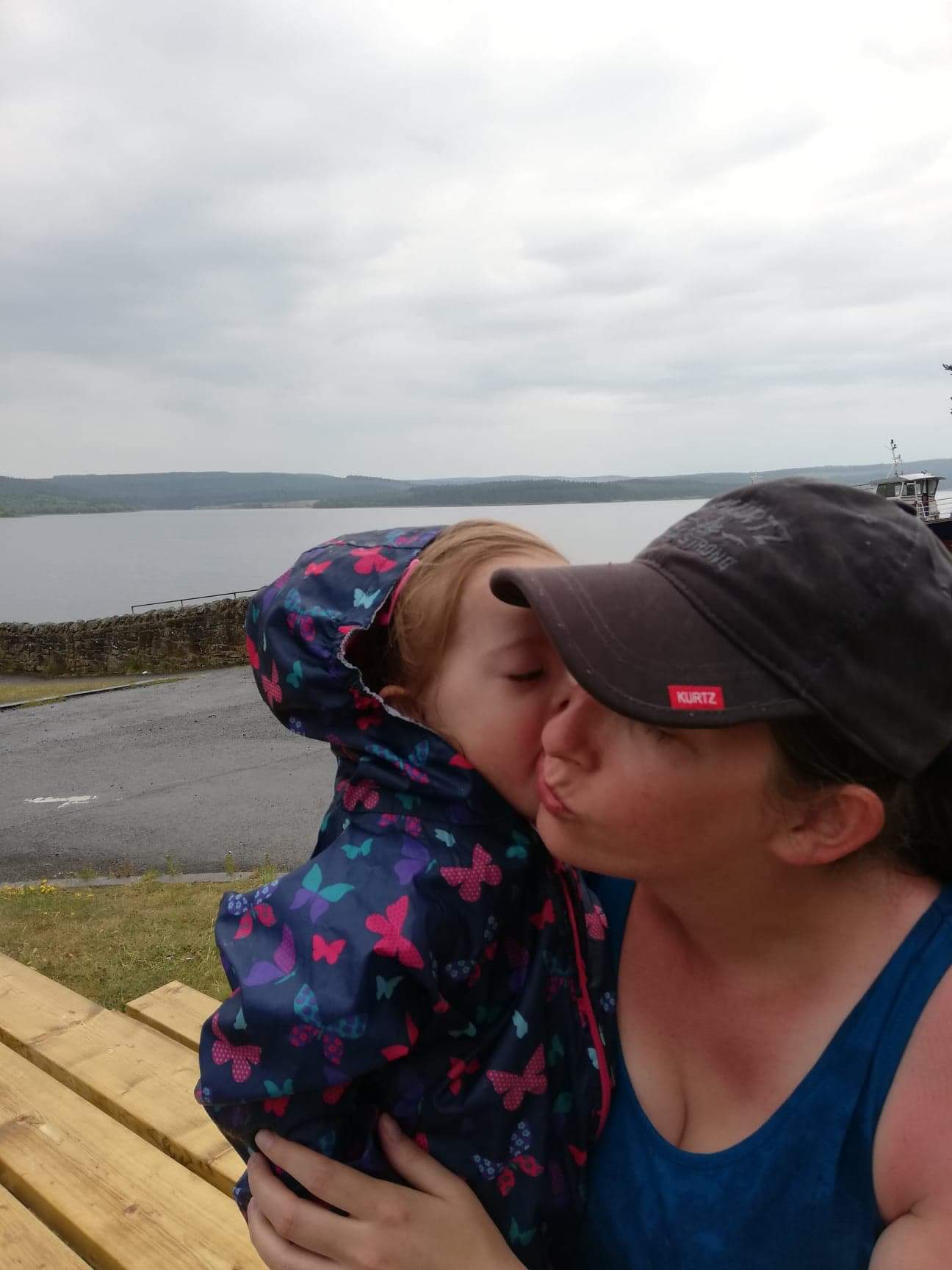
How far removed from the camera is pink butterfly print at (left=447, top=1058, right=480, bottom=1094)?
1621 mm

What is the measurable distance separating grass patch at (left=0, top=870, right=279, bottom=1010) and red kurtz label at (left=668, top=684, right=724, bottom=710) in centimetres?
442

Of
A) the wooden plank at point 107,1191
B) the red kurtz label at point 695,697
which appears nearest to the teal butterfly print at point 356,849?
the red kurtz label at point 695,697

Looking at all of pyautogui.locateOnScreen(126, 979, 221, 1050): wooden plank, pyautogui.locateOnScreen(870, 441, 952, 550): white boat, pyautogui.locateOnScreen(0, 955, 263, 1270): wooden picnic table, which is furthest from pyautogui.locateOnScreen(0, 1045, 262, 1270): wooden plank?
pyautogui.locateOnScreen(870, 441, 952, 550): white boat

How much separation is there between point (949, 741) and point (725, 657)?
0.32 meters

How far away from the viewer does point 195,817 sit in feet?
33.1

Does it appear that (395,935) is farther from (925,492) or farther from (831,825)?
(925,492)

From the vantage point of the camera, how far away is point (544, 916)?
67.8 inches

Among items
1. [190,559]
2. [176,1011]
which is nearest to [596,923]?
[176,1011]

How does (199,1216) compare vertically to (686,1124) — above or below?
below

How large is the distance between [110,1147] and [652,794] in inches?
84.5

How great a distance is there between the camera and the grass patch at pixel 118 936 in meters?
5.65

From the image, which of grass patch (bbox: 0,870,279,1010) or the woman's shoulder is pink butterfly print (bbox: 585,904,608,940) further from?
grass patch (bbox: 0,870,279,1010)

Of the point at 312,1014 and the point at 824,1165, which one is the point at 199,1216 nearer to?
the point at 312,1014

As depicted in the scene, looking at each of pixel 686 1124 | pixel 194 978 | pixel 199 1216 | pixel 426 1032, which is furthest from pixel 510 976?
pixel 194 978
